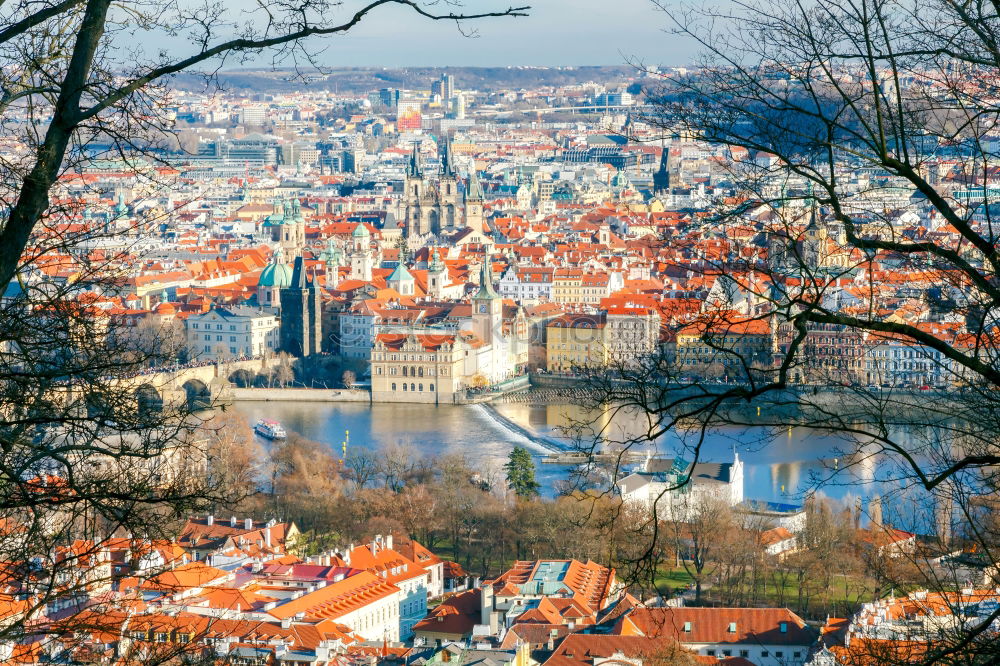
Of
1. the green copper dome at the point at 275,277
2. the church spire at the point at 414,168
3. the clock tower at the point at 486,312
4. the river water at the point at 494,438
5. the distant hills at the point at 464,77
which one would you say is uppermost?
the distant hills at the point at 464,77

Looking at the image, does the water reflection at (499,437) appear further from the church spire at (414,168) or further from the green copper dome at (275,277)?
the church spire at (414,168)

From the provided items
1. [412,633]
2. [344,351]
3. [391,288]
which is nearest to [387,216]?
[391,288]

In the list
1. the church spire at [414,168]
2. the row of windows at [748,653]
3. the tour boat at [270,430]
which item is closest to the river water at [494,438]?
the tour boat at [270,430]

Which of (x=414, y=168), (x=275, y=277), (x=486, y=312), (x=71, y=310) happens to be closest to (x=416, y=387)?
(x=486, y=312)

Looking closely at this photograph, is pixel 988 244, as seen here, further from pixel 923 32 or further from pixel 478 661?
pixel 478 661

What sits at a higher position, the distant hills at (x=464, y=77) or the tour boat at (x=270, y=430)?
the distant hills at (x=464, y=77)

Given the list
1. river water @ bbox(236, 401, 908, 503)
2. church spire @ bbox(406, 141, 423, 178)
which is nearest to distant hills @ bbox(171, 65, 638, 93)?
church spire @ bbox(406, 141, 423, 178)
